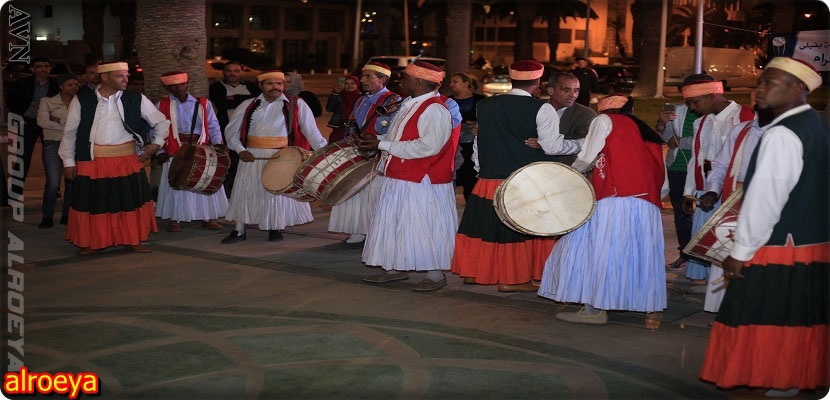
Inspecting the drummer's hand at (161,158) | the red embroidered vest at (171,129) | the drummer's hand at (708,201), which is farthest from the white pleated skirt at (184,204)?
the drummer's hand at (708,201)

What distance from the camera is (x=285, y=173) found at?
9539 millimetres

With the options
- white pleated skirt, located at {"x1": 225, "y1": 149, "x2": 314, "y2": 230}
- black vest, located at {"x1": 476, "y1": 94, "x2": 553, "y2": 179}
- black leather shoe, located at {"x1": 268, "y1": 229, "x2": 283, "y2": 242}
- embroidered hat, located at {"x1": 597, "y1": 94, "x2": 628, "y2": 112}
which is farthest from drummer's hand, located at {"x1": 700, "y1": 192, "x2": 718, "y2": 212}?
black leather shoe, located at {"x1": 268, "y1": 229, "x2": 283, "y2": 242}

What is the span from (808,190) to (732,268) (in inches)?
22.4

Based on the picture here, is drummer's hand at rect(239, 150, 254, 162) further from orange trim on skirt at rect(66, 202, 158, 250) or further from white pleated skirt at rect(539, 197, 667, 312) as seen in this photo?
white pleated skirt at rect(539, 197, 667, 312)

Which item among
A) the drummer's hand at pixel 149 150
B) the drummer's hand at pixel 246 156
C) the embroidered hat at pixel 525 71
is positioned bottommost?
the drummer's hand at pixel 246 156

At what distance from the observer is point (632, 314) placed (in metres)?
7.60

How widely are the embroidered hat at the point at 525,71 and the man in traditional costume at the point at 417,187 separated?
60cm

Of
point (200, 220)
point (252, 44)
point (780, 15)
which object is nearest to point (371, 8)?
point (252, 44)

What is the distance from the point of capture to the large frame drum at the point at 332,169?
890 centimetres

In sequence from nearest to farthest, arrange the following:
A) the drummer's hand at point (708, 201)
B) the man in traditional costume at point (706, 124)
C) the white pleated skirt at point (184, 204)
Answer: the drummer's hand at point (708, 201) → the man in traditional costume at point (706, 124) → the white pleated skirt at point (184, 204)

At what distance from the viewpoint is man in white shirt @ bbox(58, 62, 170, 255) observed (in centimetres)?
953

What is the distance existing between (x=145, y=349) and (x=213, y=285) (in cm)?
196

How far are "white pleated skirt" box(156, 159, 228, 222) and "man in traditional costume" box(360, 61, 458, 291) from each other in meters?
3.56

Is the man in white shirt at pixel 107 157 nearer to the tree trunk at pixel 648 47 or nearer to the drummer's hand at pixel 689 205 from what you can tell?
the drummer's hand at pixel 689 205
